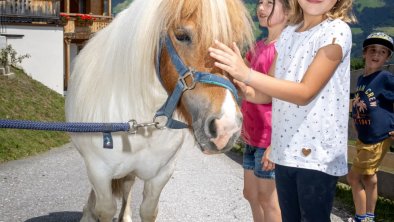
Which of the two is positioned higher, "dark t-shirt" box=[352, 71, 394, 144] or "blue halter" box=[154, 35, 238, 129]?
"blue halter" box=[154, 35, 238, 129]

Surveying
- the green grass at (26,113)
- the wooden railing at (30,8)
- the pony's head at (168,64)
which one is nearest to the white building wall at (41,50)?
the wooden railing at (30,8)

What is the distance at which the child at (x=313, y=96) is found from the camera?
197 centimetres

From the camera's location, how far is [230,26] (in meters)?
2.13

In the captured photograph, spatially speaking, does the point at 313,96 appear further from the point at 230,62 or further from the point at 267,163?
the point at 267,163

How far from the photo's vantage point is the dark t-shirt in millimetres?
4246

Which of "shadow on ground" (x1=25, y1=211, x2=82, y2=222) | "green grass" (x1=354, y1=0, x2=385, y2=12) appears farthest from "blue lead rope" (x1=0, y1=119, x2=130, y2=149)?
"green grass" (x1=354, y1=0, x2=385, y2=12)

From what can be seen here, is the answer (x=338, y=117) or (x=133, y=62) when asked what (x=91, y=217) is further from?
(x=338, y=117)

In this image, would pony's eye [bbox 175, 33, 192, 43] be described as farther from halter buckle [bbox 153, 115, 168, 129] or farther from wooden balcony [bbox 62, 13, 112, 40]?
wooden balcony [bbox 62, 13, 112, 40]

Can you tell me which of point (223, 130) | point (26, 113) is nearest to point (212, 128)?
point (223, 130)

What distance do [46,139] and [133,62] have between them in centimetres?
708

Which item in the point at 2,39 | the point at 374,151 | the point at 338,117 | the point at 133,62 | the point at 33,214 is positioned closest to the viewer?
the point at 338,117

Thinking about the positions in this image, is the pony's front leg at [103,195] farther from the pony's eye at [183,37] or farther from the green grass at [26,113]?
the green grass at [26,113]

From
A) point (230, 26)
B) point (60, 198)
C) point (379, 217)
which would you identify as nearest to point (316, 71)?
point (230, 26)

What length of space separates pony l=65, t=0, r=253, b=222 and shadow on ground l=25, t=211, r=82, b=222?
1244 mm
